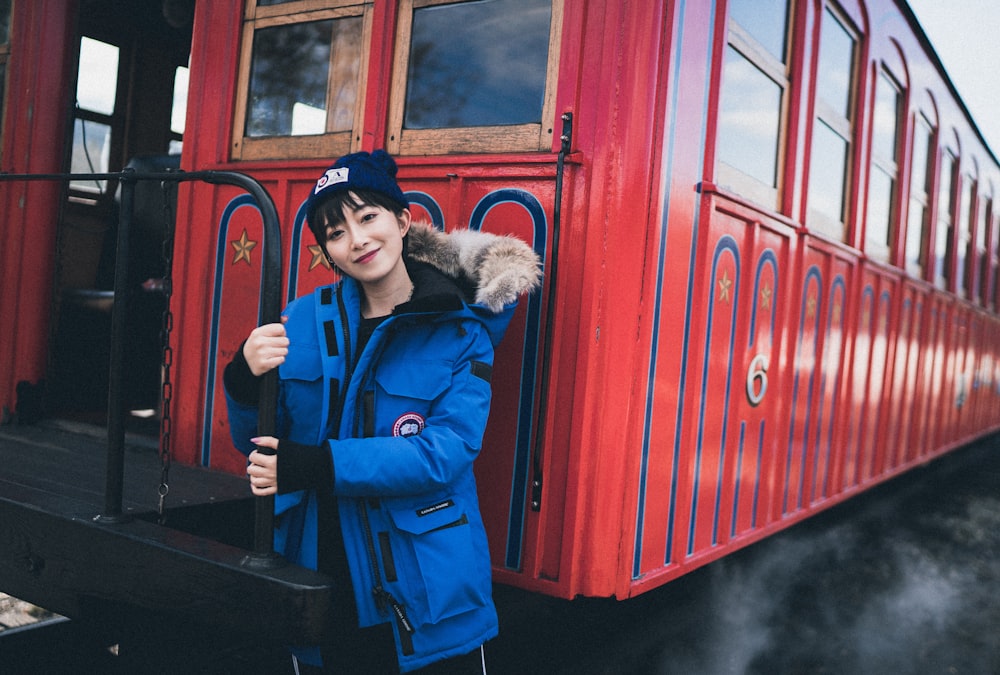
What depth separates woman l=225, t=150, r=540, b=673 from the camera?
1.79m

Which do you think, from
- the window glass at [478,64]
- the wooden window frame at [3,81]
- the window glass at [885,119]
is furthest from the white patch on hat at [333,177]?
the window glass at [885,119]

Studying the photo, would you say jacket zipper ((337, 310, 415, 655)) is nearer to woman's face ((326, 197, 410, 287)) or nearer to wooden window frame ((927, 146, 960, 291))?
woman's face ((326, 197, 410, 287))

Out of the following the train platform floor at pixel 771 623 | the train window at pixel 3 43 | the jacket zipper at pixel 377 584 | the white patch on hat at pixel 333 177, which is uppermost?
the train window at pixel 3 43

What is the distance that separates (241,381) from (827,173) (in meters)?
3.15

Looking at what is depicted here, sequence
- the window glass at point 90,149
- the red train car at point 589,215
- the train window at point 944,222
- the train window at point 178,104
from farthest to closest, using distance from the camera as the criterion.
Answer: the train window at point 944,222, the train window at point 178,104, the window glass at point 90,149, the red train car at point 589,215

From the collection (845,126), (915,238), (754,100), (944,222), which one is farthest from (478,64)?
(944,222)

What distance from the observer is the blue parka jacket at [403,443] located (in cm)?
182

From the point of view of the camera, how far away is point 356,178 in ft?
6.36

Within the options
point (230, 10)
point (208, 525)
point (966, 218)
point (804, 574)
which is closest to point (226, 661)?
point (208, 525)

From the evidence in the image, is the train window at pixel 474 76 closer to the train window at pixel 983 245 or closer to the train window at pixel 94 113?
the train window at pixel 94 113

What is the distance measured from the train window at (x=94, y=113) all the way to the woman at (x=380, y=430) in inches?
141

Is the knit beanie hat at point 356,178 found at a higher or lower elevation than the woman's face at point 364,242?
higher

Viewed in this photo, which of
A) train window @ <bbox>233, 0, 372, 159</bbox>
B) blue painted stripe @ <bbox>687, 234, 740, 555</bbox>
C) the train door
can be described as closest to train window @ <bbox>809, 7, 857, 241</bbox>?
blue painted stripe @ <bbox>687, 234, 740, 555</bbox>

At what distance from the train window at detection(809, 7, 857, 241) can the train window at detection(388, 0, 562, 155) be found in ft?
5.55
